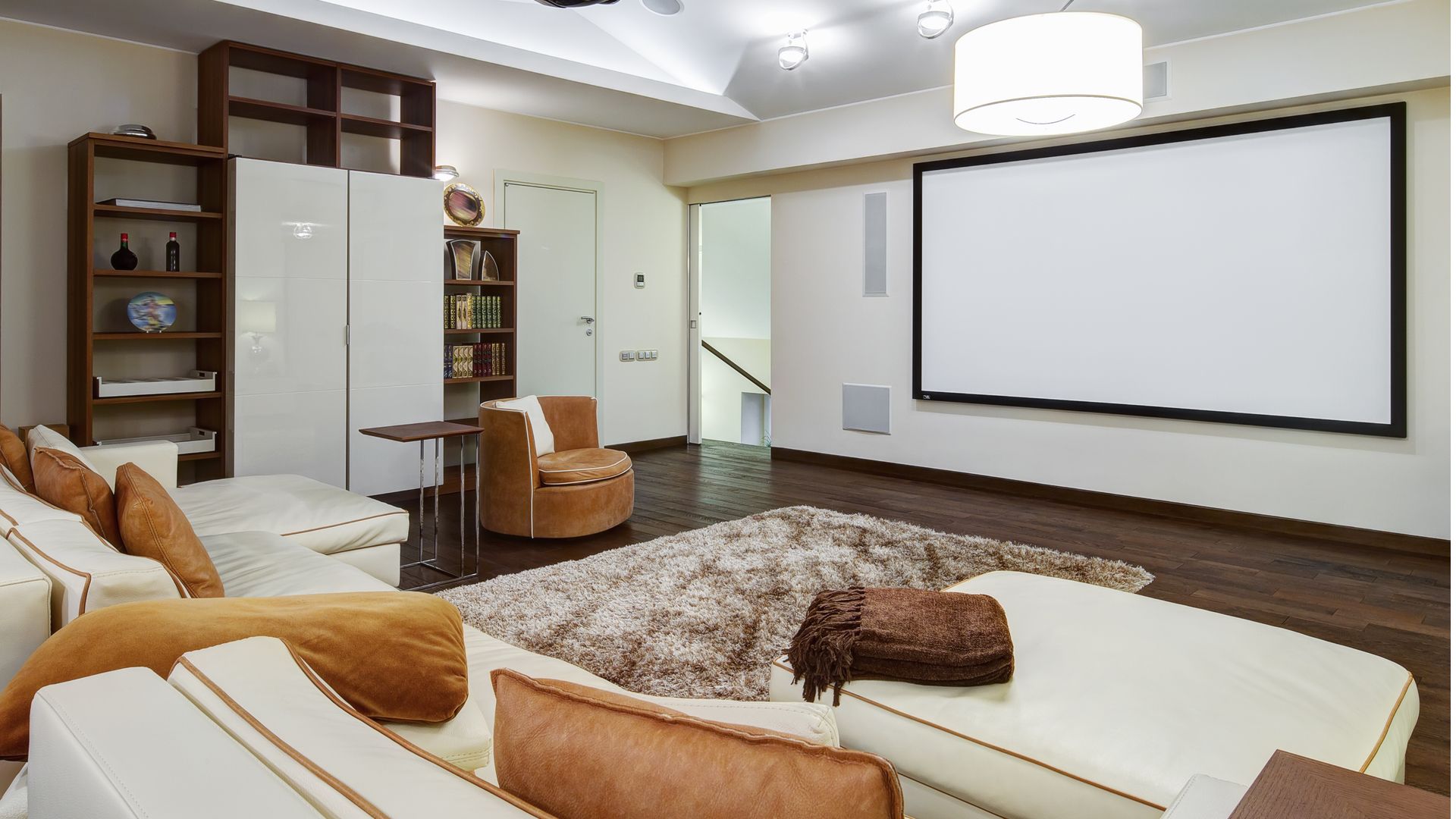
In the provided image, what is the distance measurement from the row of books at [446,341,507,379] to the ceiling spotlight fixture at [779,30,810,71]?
264cm

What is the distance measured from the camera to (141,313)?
4758mm

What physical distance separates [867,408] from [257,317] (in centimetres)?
408

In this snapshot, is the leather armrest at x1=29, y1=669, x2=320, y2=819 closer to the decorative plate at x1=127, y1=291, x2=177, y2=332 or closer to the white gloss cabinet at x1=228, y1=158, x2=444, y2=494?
the white gloss cabinet at x1=228, y1=158, x2=444, y2=494

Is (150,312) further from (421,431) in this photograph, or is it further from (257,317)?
(421,431)

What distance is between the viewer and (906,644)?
6.31 feet

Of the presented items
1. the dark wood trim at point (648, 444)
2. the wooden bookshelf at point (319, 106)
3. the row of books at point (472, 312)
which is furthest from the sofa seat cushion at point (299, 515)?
the dark wood trim at point (648, 444)

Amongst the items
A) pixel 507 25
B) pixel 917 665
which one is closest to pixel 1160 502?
pixel 917 665

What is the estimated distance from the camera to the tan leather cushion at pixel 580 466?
4.68 metres

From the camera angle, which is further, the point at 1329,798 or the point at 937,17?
the point at 937,17

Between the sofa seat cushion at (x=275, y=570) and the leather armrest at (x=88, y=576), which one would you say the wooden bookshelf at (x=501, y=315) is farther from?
the leather armrest at (x=88, y=576)

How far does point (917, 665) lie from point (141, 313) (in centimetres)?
457

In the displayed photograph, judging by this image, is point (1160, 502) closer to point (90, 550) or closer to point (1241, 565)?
point (1241, 565)

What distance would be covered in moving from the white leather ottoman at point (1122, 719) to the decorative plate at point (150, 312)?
4263 millimetres

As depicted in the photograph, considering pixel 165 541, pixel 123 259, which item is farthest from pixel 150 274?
pixel 165 541
